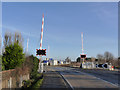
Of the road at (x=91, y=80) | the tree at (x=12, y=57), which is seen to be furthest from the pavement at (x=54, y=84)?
the tree at (x=12, y=57)

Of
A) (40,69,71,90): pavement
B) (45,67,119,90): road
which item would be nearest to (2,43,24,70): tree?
(40,69,71,90): pavement

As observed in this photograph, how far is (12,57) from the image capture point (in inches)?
440

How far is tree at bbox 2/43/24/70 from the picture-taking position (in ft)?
35.5

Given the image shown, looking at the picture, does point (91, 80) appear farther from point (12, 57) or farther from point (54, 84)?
point (12, 57)

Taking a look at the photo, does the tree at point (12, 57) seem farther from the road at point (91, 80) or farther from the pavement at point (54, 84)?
the road at point (91, 80)

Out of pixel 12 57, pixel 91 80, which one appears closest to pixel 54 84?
pixel 12 57

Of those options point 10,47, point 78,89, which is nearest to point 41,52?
point 10,47

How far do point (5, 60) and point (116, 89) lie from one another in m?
8.67

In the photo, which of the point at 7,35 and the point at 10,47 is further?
the point at 7,35

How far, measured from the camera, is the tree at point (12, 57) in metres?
10.8

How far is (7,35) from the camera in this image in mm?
13641

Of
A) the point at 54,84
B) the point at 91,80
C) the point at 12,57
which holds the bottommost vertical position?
the point at 91,80

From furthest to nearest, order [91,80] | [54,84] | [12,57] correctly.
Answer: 1. [91,80]
2. [54,84]
3. [12,57]

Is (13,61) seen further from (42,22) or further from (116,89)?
(42,22)
